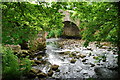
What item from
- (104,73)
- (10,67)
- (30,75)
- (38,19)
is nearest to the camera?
(38,19)

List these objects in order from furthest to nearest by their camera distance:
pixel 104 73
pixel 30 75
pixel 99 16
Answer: pixel 104 73 < pixel 30 75 < pixel 99 16

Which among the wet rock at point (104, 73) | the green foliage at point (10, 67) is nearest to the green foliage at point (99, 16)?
the wet rock at point (104, 73)

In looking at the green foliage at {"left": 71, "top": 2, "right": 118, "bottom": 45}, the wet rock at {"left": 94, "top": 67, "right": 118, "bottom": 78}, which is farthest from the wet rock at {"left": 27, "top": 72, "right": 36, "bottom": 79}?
the wet rock at {"left": 94, "top": 67, "right": 118, "bottom": 78}

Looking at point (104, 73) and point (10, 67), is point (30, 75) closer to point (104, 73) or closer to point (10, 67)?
point (10, 67)

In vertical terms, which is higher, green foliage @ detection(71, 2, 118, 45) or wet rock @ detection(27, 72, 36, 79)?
green foliage @ detection(71, 2, 118, 45)

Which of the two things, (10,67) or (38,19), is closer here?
(38,19)

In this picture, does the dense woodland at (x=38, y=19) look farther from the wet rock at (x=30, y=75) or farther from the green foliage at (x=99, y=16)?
the wet rock at (x=30, y=75)

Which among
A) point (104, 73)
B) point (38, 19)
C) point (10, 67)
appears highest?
point (38, 19)

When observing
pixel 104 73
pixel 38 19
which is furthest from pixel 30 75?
pixel 104 73

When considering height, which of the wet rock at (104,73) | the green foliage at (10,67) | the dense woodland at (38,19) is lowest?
the wet rock at (104,73)

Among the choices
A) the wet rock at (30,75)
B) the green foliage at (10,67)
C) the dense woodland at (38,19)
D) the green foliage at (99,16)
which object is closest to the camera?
the dense woodland at (38,19)

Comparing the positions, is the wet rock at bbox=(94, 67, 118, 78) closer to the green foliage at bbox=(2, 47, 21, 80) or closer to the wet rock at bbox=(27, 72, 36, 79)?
the wet rock at bbox=(27, 72, 36, 79)

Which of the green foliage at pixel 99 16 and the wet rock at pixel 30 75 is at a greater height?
the green foliage at pixel 99 16

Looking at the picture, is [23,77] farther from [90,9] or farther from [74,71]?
[90,9]
